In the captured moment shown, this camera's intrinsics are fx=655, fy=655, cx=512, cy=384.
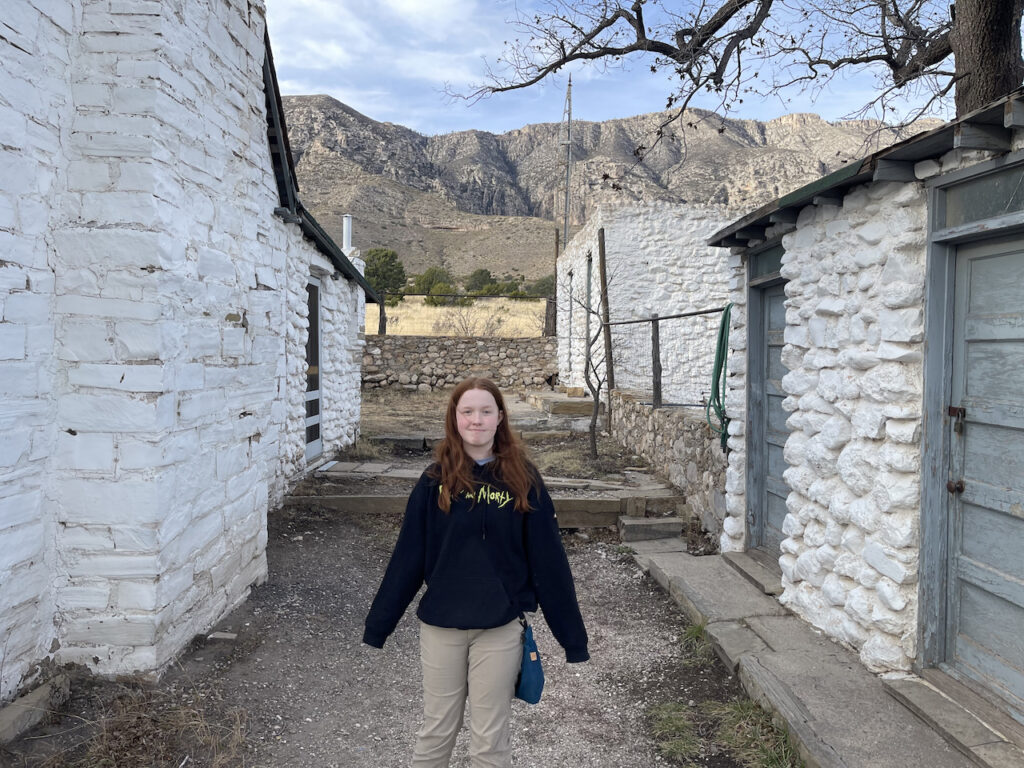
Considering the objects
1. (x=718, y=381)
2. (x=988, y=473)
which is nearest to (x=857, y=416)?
(x=988, y=473)

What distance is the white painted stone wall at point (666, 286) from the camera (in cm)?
1168

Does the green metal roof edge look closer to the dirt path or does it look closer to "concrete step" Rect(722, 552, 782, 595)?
"concrete step" Rect(722, 552, 782, 595)

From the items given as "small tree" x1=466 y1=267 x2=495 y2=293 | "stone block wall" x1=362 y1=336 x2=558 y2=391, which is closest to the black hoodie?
"stone block wall" x1=362 y1=336 x2=558 y2=391

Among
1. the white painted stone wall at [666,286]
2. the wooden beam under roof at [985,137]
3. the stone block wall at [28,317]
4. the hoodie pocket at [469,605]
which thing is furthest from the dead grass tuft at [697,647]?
the white painted stone wall at [666,286]

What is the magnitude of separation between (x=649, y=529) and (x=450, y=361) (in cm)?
1126

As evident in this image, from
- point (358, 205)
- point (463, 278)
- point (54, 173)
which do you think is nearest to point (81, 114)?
point (54, 173)

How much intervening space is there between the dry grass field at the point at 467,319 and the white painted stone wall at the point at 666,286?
8107mm

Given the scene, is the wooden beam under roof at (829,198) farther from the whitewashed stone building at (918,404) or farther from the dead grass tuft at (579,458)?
the dead grass tuft at (579,458)

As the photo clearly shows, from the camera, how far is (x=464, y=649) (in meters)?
2.31

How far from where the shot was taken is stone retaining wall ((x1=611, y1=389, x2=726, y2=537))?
5.89 m

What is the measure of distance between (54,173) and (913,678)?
4725mm

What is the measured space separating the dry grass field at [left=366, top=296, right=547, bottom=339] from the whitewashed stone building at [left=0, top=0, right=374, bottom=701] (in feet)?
52.8

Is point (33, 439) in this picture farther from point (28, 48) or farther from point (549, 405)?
point (549, 405)

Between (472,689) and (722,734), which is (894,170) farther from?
(472,689)
